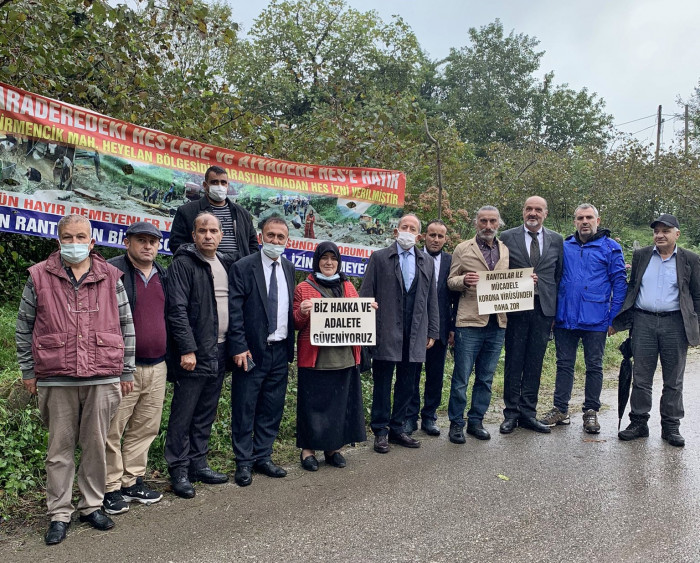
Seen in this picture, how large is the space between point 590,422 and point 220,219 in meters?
4.14

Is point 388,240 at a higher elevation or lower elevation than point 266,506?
higher

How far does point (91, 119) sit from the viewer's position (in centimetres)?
556

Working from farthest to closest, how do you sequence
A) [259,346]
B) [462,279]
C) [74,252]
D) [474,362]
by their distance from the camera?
[474,362] < [462,279] < [259,346] < [74,252]

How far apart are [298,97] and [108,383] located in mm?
26063

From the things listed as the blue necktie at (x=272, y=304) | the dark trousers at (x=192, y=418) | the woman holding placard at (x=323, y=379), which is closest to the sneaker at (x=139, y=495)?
the dark trousers at (x=192, y=418)

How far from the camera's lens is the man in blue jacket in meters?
6.15

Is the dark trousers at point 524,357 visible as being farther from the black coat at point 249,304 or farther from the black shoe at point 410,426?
the black coat at point 249,304

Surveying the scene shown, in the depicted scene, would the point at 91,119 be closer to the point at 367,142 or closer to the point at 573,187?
the point at 367,142

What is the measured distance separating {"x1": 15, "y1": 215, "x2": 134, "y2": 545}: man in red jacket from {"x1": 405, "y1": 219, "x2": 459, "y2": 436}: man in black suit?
9.69ft

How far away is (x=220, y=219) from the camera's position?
17.7 ft

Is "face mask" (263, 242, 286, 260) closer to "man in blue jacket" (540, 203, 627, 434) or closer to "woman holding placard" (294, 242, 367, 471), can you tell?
"woman holding placard" (294, 242, 367, 471)

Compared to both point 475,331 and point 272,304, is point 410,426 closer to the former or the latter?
point 475,331

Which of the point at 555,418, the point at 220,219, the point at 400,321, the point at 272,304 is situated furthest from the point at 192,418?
the point at 555,418

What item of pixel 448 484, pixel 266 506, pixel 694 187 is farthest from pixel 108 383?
pixel 694 187
